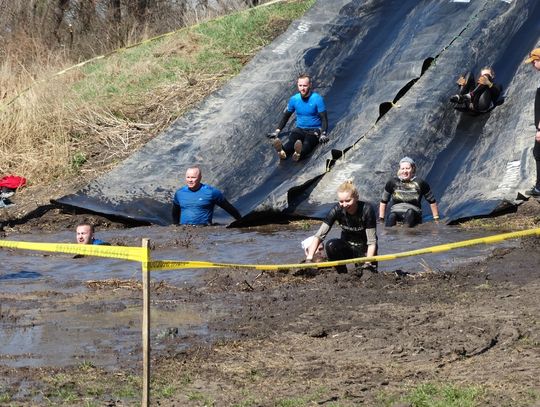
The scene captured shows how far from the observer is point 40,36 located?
3042 cm

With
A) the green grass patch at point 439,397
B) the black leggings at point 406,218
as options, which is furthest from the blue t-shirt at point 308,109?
the green grass patch at point 439,397

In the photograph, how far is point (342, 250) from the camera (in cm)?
1087

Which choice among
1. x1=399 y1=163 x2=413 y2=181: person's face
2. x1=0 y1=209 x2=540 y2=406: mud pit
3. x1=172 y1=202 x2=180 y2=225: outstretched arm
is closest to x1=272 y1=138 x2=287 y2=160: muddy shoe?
x1=172 y1=202 x2=180 y2=225: outstretched arm

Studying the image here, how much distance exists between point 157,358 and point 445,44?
13.4 m

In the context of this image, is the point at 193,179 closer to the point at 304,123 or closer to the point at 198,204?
the point at 198,204

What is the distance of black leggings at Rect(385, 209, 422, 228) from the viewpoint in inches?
553

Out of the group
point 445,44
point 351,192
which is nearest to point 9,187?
point 445,44

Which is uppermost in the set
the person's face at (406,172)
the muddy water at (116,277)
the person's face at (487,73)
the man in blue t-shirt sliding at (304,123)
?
the person's face at (487,73)

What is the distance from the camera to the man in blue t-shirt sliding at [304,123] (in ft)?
57.4

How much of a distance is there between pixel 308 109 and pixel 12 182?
5.30m

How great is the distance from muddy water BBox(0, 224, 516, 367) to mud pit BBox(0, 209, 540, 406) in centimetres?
3

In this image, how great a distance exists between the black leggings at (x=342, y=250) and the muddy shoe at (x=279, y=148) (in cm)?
655

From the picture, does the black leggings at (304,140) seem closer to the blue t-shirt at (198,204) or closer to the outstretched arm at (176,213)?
the blue t-shirt at (198,204)

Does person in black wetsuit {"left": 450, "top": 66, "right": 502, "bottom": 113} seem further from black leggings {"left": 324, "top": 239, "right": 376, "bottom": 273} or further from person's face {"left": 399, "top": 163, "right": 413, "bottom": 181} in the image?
black leggings {"left": 324, "top": 239, "right": 376, "bottom": 273}
